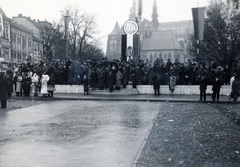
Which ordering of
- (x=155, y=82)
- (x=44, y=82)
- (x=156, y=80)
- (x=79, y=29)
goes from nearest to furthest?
(x=44, y=82) → (x=156, y=80) → (x=155, y=82) → (x=79, y=29)

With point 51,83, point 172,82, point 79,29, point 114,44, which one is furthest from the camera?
point 114,44

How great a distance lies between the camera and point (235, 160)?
6293mm

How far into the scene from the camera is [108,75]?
24.2 meters

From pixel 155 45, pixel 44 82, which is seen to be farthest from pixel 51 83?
pixel 155 45

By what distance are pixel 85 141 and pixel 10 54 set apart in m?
57.0

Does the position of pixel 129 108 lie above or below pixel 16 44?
below

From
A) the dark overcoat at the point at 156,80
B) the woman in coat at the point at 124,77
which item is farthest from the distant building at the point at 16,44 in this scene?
the dark overcoat at the point at 156,80

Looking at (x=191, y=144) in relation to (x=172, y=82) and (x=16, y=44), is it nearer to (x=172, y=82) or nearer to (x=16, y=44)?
(x=172, y=82)

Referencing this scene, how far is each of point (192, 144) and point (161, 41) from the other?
108312 millimetres

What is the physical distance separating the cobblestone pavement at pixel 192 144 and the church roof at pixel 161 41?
101 metres

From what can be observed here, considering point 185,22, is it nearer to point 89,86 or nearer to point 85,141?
point 89,86

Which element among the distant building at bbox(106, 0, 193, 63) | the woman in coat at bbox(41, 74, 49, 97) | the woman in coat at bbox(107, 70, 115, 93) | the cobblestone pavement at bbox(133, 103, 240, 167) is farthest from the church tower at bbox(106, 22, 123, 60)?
the cobblestone pavement at bbox(133, 103, 240, 167)

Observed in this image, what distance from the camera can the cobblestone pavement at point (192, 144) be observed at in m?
6.14

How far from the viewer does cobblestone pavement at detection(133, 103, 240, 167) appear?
242 inches
